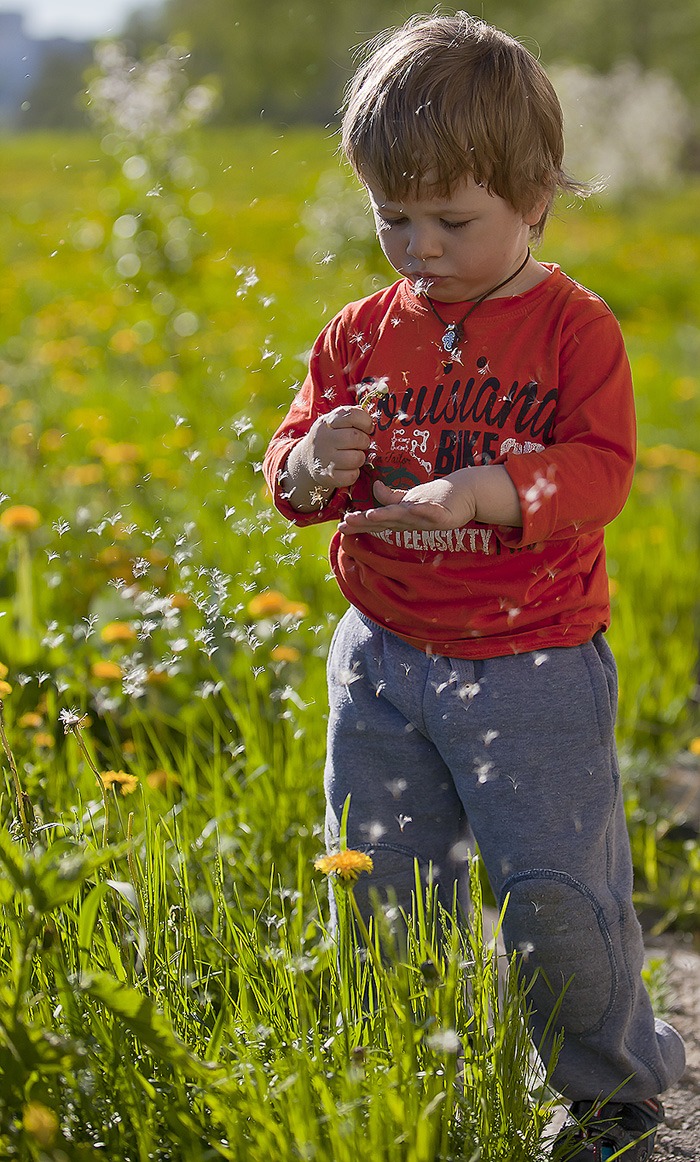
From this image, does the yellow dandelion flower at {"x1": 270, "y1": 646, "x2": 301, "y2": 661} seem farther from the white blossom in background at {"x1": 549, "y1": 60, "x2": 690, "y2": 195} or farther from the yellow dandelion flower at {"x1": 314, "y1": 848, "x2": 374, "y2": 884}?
the white blossom in background at {"x1": 549, "y1": 60, "x2": 690, "y2": 195}

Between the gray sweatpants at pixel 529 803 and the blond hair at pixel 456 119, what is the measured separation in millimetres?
508

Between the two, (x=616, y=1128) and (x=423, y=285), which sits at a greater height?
(x=423, y=285)

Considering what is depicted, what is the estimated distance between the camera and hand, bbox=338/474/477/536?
114 centimetres

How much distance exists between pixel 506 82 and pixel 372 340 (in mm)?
308

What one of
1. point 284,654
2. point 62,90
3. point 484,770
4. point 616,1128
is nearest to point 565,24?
point 62,90

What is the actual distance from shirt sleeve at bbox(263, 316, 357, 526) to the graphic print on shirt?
0.06 meters

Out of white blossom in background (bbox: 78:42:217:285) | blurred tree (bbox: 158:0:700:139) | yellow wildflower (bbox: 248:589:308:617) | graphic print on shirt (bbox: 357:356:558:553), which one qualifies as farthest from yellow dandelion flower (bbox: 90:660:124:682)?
blurred tree (bbox: 158:0:700:139)

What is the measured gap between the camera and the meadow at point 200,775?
40.4 inches

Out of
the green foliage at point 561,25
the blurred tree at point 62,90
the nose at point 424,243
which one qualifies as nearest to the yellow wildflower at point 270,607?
the nose at point 424,243

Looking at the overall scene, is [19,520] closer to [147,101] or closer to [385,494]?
[385,494]

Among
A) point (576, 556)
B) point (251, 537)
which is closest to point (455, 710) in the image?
point (576, 556)

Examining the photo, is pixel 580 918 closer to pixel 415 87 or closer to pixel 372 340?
pixel 372 340

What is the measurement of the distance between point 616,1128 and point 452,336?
93cm

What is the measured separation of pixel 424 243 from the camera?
1.18 meters
